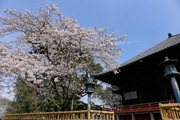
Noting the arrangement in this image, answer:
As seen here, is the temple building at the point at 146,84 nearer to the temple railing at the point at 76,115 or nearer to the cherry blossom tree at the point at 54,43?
the cherry blossom tree at the point at 54,43

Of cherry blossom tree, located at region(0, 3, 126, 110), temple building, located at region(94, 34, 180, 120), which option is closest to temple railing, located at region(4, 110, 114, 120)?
cherry blossom tree, located at region(0, 3, 126, 110)

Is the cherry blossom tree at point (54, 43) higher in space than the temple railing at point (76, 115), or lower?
higher

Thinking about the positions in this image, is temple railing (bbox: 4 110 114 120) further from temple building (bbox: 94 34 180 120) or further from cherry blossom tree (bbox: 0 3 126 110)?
temple building (bbox: 94 34 180 120)

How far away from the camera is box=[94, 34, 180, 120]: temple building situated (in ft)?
22.9

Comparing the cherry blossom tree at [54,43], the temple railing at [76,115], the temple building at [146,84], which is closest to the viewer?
the temple railing at [76,115]

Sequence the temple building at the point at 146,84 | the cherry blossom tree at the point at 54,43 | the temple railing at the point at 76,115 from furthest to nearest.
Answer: the temple building at the point at 146,84, the cherry blossom tree at the point at 54,43, the temple railing at the point at 76,115

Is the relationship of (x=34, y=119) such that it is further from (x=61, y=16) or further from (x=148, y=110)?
(x=148, y=110)

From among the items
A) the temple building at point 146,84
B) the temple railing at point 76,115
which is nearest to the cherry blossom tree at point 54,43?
the temple railing at point 76,115

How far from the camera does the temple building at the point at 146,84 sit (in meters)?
6.99

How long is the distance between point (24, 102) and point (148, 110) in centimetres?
875

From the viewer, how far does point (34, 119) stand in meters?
5.02

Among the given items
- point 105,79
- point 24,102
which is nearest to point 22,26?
point 24,102

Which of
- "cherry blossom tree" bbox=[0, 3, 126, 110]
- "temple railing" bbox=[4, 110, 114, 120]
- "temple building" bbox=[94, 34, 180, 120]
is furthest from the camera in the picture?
"temple building" bbox=[94, 34, 180, 120]

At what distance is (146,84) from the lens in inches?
331
